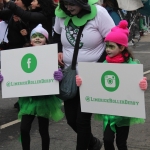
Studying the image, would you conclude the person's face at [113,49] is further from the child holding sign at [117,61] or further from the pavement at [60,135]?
the pavement at [60,135]

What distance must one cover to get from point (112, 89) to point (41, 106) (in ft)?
2.83

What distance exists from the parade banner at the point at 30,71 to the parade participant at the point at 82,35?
21cm

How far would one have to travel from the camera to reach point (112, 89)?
3.60 meters

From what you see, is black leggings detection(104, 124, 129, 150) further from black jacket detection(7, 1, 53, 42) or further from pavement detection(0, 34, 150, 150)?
black jacket detection(7, 1, 53, 42)

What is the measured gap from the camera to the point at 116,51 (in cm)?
370

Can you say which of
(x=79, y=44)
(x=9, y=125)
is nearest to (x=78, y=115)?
(x=79, y=44)

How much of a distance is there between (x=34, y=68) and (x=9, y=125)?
6.79ft

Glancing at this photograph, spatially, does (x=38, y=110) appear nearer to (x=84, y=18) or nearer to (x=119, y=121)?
(x=119, y=121)

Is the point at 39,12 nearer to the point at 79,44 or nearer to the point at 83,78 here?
the point at 79,44

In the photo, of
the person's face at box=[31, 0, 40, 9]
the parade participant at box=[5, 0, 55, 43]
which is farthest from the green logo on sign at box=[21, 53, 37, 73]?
the person's face at box=[31, 0, 40, 9]

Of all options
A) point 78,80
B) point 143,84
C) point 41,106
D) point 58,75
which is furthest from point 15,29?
point 143,84

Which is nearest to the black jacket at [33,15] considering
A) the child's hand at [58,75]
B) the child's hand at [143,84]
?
the child's hand at [58,75]

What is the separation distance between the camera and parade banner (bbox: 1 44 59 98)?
395 centimetres

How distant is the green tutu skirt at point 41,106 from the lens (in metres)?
4.08
